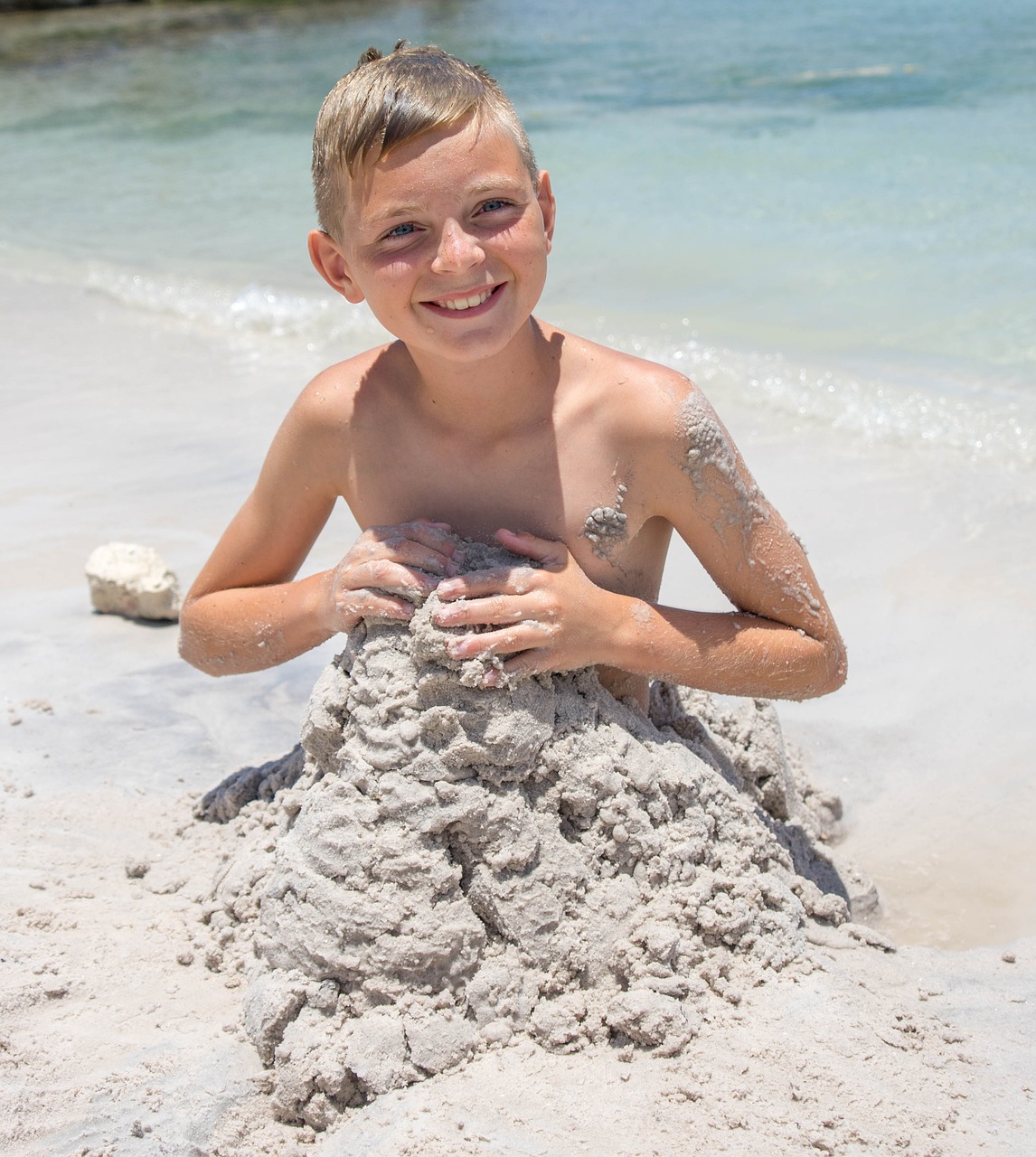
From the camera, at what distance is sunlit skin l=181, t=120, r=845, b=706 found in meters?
2.07

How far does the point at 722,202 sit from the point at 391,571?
7.39m

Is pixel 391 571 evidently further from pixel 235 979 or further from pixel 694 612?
pixel 235 979

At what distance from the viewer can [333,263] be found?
227 centimetres

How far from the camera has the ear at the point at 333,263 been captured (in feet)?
7.30

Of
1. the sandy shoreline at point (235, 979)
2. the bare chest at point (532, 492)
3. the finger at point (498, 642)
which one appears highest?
the bare chest at point (532, 492)

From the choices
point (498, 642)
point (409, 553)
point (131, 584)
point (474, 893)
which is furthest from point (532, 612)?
point (131, 584)

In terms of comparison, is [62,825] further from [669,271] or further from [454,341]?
[669,271]

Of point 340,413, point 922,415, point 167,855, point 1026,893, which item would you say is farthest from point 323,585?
point 922,415

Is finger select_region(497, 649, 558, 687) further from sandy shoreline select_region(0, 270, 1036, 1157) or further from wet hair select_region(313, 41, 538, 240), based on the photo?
wet hair select_region(313, 41, 538, 240)

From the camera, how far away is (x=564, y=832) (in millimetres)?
2148

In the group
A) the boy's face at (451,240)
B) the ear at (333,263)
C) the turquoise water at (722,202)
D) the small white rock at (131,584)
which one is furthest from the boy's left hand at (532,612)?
the turquoise water at (722,202)

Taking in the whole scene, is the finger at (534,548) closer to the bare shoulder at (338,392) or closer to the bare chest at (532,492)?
the bare chest at (532,492)

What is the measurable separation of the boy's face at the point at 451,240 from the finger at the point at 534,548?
314 mm

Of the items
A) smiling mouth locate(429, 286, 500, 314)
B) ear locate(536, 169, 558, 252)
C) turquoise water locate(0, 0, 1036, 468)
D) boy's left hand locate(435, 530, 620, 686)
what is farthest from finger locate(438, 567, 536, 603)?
turquoise water locate(0, 0, 1036, 468)
